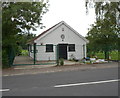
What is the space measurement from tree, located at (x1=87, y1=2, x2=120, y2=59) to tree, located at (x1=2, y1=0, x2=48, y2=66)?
586 cm

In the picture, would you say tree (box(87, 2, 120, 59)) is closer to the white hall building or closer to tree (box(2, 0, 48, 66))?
the white hall building

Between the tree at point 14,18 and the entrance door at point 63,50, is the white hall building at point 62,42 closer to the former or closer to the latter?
the entrance door at point 63,50

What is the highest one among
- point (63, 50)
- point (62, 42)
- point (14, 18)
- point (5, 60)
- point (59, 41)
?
point (14, 18)

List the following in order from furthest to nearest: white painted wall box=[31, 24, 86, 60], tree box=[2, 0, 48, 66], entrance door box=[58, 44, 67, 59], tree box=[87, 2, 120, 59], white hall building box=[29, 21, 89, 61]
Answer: entrance door box=[58, 44, 67, 59] → white hall building box=[29, 21, 89, 61] → white painted wall box=[31, 24, 86, 60] → tree box=[87, 2, 120, 59] → tree box=[2, 0, 48, 66]

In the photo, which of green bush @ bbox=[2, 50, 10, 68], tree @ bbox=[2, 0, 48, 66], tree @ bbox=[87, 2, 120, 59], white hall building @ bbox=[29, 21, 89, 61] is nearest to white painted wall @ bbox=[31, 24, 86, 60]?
white hall building @ bbox=[29, 21, 89, 61]

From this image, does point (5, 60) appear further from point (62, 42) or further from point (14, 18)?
point (62, 42)

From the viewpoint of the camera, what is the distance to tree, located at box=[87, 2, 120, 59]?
51.1 ft

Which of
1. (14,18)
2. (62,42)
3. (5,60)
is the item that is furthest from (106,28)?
(5,60)

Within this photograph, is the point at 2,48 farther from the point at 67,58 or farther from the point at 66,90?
the point at 67,58

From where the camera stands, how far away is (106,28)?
68.6 ft

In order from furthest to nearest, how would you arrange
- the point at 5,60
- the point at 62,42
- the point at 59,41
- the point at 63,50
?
the point at 63,50, the point at 62,42, the point at 59,41, the point at 5,60

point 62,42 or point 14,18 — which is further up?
point 14,18

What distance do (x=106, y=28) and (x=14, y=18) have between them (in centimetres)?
1251

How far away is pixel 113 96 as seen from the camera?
5328 mm
